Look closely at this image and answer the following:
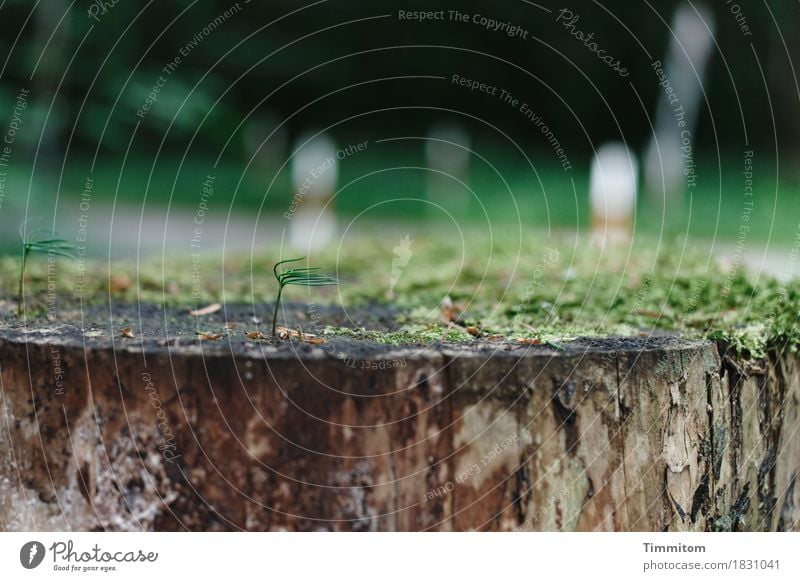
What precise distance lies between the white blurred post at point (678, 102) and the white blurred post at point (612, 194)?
4.25 m

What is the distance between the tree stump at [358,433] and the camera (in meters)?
1.58

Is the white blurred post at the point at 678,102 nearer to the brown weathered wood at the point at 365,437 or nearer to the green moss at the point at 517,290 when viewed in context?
the green moss at the point at 517,290

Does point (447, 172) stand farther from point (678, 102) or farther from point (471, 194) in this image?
point (678, 102)

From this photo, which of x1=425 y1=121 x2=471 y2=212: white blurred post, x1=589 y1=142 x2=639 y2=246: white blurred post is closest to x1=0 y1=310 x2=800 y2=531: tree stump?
x1=589 y1=142 x2=639 y2=246: white blurred post

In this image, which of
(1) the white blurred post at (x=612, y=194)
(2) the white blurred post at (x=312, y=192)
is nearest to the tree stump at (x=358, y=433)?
(1) the white blurred post at (x=612, y=194)

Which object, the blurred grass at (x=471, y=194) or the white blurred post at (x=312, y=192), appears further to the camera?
the blurred grass at (x=471, y=194)

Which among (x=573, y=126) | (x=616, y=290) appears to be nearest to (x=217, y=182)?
(x=573, y=126)

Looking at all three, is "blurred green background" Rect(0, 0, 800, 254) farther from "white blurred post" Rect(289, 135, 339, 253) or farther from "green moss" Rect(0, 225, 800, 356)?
"green moss" Rect(0, 225, 800, 356)

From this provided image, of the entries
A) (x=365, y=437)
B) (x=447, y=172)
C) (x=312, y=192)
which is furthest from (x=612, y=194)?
(x=447, y=172)

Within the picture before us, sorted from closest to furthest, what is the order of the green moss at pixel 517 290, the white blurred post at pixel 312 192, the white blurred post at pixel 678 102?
the green moss at pixel 517 290 < the white blurred post at pixel 312 192 < the white blurred post at pixel 678 102

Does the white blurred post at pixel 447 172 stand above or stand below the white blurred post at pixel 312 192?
above

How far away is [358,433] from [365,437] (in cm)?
2

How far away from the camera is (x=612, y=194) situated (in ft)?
17.2
